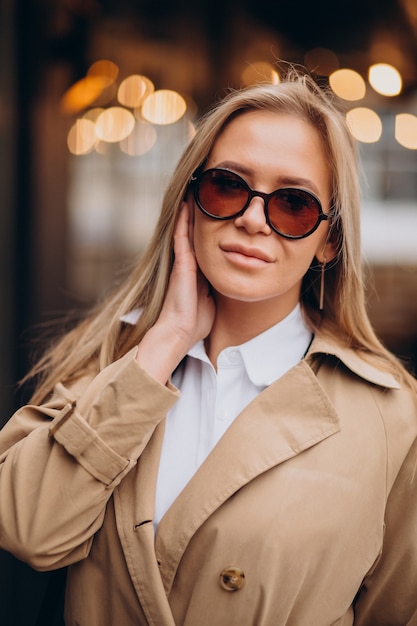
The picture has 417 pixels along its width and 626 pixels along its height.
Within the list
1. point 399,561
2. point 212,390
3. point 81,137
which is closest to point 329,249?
point 212,390

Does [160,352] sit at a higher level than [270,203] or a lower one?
lower

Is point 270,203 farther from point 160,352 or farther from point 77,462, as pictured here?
point 77,462

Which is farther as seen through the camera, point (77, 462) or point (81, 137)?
point (81, 137)

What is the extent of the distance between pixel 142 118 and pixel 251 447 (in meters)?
3.25

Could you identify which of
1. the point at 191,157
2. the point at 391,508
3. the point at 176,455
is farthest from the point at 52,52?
the point at 391,508

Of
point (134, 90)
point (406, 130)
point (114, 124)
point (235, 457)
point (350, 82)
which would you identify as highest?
point (350, 82)

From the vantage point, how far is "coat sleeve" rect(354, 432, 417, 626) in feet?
4.78

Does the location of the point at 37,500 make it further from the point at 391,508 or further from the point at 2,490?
the point at 391,508

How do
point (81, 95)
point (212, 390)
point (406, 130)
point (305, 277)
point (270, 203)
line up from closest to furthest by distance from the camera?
point (270, 203), point (212, 390), point (305, 277), point (81, 95), point (406, 130)

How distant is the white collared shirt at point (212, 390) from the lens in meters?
1.51

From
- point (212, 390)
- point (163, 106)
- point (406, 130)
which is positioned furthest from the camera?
point (163, 106)

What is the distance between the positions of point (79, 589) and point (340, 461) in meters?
A: 0.67

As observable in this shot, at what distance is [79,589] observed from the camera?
4.98 ft

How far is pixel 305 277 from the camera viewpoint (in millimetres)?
1757
